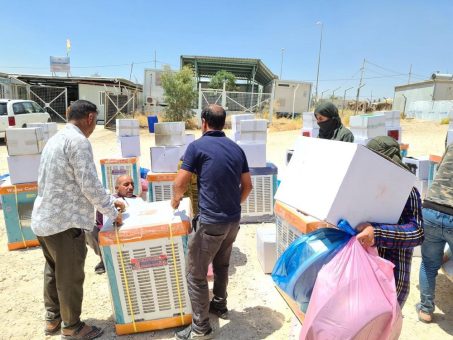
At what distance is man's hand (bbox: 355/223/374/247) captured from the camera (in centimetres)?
167

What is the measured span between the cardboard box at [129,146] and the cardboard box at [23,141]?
5.72 ft

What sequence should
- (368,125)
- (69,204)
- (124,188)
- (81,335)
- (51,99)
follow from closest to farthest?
(69,204) → (81,335) → (124,188) → (368,125) → (51,99)

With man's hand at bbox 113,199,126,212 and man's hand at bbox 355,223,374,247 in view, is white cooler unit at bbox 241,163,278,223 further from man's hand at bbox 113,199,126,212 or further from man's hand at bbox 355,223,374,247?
man's hand at bbox 355,223,374,247

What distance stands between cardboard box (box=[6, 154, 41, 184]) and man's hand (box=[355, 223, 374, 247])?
142 inches

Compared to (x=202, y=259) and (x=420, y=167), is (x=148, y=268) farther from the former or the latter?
(x=420, y=167)

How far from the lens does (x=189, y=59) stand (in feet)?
78.2

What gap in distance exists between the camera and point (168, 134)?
14.1 feet

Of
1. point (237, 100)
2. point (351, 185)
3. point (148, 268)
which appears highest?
point (237, 100)

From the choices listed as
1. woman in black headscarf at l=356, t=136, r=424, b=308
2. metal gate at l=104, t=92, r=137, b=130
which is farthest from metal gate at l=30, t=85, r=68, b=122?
woman in black headscarf at l=356, t=136, r=424, b=308

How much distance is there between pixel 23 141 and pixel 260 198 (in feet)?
10.00

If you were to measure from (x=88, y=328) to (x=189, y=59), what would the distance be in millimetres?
23267

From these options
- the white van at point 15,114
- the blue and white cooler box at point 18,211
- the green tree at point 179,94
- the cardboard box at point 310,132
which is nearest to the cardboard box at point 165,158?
the blue and white cooler box at point 18,211

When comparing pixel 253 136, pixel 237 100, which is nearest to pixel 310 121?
pixel 253 136

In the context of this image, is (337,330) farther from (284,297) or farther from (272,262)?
(272,262)
